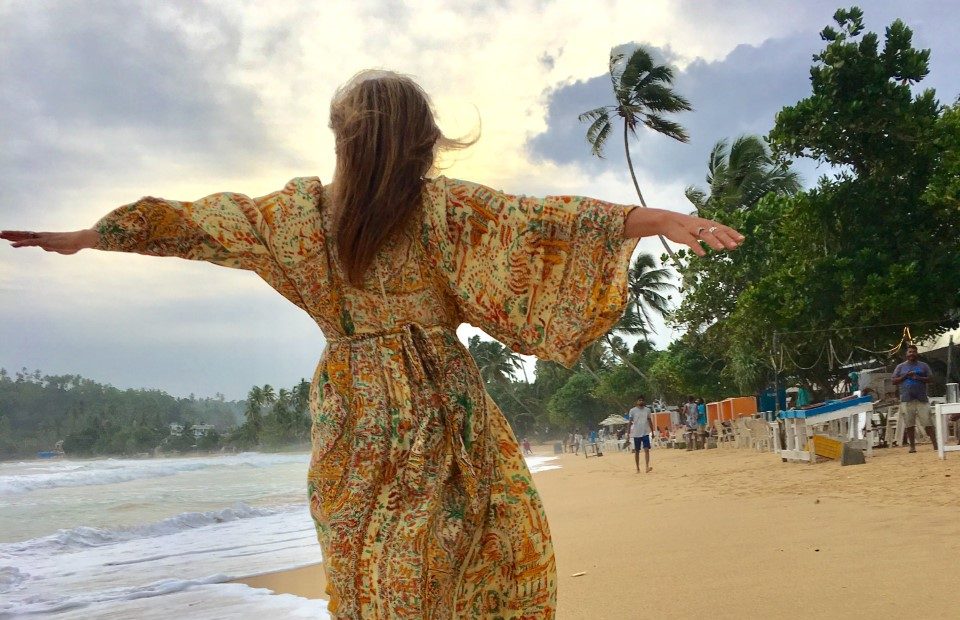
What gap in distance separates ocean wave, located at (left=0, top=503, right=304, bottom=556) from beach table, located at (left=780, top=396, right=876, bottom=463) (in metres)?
7.20

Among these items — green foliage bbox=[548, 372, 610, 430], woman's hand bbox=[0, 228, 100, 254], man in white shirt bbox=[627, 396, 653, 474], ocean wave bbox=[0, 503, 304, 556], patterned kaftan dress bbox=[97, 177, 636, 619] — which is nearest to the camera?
patterned kaftan dress bbox=[97, 177, 636, 619]

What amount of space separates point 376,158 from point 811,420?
1241 centimetres

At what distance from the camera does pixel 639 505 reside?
8.84m

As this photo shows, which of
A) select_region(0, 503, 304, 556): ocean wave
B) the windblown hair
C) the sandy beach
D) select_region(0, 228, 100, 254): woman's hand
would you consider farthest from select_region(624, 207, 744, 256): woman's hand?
select_region(0, 503, 304, 556): ocean wave

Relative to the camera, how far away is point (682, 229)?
6.81 feet

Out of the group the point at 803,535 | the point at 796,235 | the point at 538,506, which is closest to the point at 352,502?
the point at 538,506

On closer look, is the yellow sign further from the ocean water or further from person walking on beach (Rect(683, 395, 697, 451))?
person walking on beach (Rect(683, 395, 697, 451))

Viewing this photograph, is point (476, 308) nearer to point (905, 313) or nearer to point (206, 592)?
point (206, 592)

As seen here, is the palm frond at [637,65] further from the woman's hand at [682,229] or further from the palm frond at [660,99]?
the woman's hand at [682,229]

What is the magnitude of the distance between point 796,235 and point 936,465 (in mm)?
11521

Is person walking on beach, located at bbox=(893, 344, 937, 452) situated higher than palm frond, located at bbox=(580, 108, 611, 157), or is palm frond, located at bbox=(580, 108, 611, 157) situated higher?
palm frond, located at bbox=(580, 108, 611, 157)

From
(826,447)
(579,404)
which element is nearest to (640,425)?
(826,447)

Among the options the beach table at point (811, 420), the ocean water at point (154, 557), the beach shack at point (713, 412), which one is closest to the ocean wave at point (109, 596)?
the ocean water at point (154, 557)

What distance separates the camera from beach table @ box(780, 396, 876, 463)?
12383 mm
